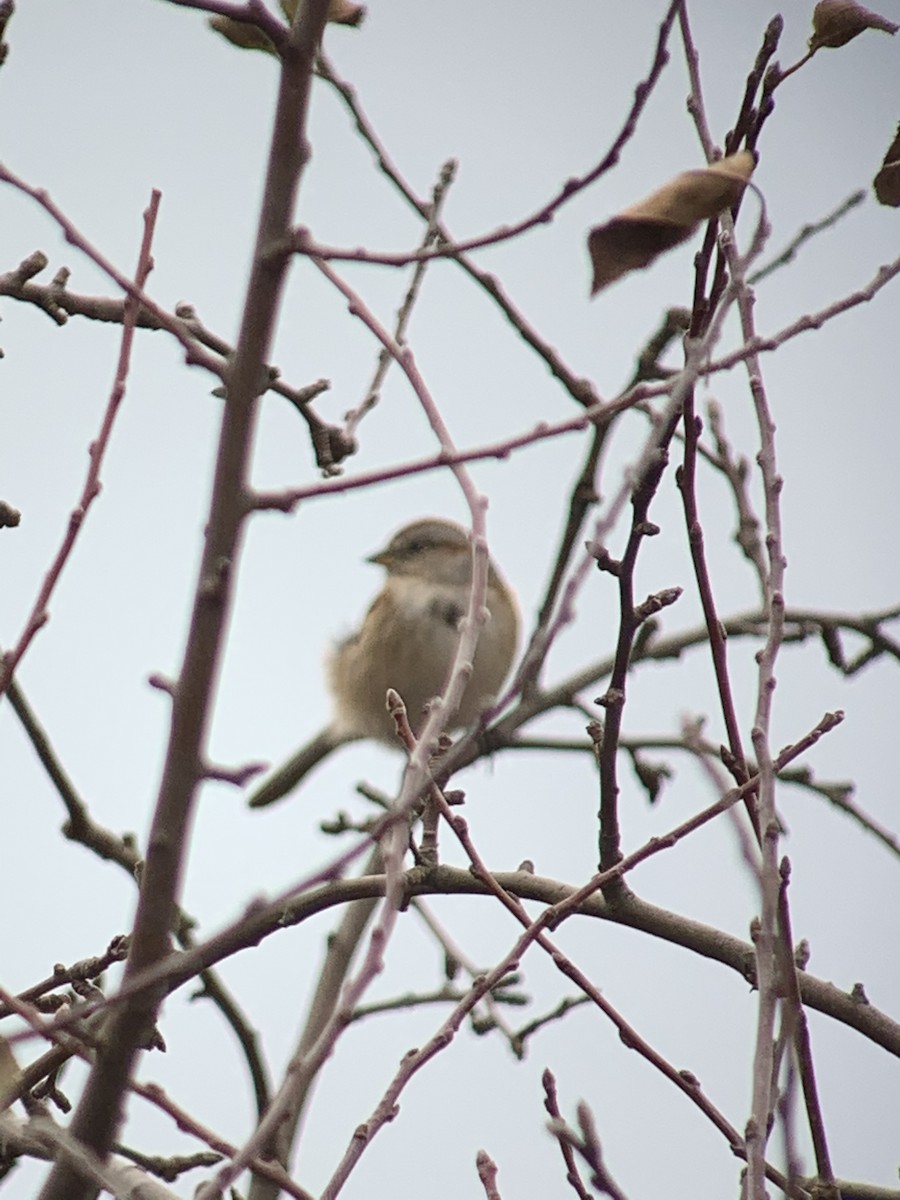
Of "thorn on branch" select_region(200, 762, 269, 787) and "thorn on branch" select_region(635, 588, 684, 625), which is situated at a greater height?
"thorn on branch" select_region(635, 588, 684, 625)

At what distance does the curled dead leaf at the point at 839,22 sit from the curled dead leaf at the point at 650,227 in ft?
1.73

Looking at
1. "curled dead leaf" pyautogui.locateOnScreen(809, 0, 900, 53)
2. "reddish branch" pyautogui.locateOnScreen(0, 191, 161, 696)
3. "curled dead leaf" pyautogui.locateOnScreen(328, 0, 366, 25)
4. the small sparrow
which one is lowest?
"reddish branch" pyautogui.locateOnScreen(0, 191, 161, 696)

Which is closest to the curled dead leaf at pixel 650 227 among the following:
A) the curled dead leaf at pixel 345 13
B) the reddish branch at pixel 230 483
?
the reddish branch at pixel 230 483

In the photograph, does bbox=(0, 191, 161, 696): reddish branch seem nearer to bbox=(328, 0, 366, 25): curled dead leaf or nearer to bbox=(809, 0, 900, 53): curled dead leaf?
bbox=(328, 0, 366, 25): curled dead leaf

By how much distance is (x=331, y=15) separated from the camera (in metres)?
1.74

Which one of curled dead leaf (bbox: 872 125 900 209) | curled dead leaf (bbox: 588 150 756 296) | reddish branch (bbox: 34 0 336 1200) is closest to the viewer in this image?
reddish branch (bbox: 34 0 336 1200)

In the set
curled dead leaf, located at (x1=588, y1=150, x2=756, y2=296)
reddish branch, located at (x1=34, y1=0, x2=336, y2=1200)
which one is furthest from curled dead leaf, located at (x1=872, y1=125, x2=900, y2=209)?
reddish branch, located at (x1=34, y1=0, x2=336, y2=1200)

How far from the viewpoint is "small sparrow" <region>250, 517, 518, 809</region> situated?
5395mm

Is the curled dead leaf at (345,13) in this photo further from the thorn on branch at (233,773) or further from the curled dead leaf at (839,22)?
the thorn on branch at (233,773)

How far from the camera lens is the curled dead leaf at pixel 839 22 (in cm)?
172

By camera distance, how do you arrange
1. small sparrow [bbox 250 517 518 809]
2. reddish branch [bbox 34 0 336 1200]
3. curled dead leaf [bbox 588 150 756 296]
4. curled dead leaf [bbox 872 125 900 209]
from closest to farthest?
reddish branch [bbox 34 0 336 1200] → curled dead leaf [bbox 588 150 756 296] → curled dead leaf [bbox 872 125 900 209] → small sparrow [bbox 250 517 518 809]

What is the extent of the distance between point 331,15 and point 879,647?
99.3 inches

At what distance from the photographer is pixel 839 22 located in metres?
1.72

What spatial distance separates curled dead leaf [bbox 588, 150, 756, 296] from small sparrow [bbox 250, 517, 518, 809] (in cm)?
384
